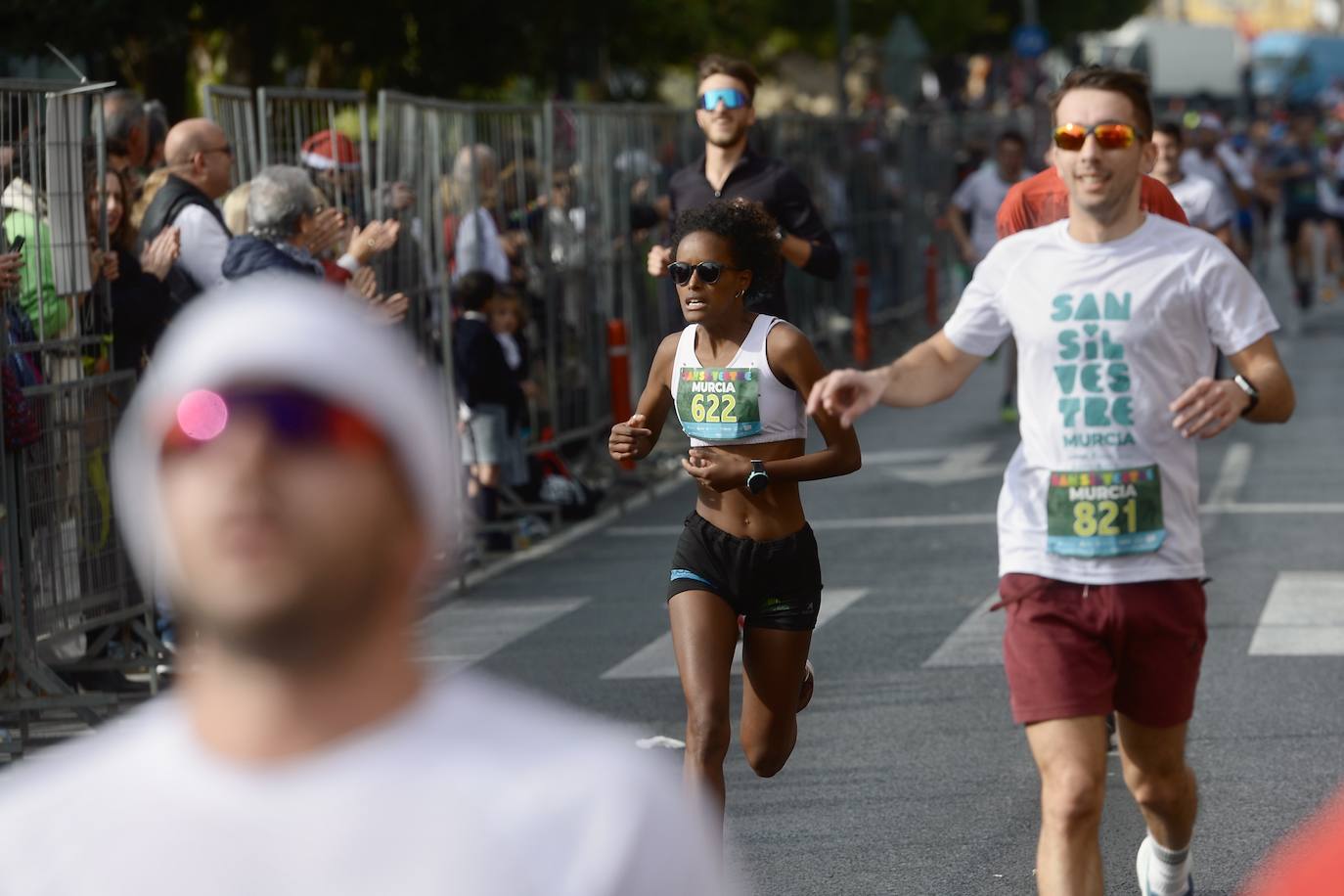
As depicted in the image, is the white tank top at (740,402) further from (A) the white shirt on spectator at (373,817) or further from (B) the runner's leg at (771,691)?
(A) the white shirt on spectator at (373,817)

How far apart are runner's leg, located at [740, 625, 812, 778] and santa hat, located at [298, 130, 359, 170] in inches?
207

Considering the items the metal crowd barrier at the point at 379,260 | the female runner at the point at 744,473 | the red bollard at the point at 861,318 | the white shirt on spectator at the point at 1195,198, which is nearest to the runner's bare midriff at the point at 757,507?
the female runner at the point at 744,473

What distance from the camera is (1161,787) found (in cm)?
487

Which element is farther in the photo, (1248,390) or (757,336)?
(757,336)

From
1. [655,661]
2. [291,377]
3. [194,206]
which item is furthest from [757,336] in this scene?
[291,377]

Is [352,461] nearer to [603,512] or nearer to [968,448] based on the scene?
[603,512]

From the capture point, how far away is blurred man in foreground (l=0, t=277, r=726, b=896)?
166 cm

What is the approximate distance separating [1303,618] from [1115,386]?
5.23 metres

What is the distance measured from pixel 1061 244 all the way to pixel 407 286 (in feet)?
22.4

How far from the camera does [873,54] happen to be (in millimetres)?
56562

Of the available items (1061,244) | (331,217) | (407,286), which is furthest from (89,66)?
(1061,244)

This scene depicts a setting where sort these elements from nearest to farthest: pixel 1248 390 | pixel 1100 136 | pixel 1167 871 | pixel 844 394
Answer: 1. pixel 844 394
2. pixel 1248 390
3. pixel 1100 136
4. pixel 1167 871

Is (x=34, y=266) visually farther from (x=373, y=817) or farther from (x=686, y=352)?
(x=373, y=817)

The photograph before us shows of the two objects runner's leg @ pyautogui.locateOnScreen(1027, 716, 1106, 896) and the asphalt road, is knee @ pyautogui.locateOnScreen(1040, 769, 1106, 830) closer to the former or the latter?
runner's leg @ pyautogui.locateOnScreen(1027, 716, 1106, 896)
